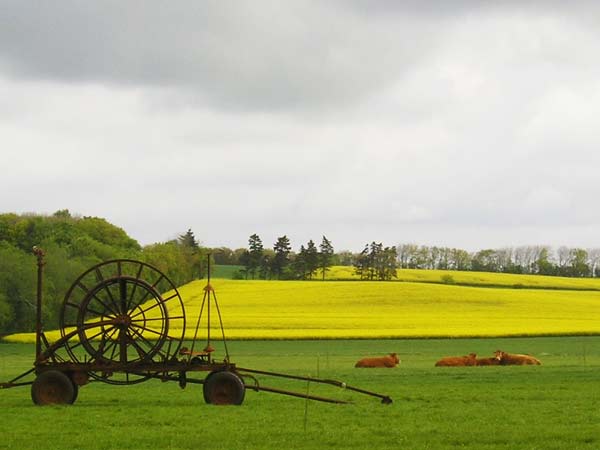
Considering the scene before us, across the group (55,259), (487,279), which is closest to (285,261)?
(487,279)

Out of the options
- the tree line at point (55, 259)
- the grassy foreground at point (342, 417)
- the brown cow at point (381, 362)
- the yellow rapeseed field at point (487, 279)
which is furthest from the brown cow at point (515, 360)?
the yellow rapeseed field at point (487, 279)

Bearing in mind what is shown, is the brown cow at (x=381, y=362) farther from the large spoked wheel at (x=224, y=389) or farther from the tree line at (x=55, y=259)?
the large spoked wheel at (x=224, y=389)

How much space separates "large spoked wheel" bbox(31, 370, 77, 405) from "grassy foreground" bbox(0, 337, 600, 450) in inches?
14.8

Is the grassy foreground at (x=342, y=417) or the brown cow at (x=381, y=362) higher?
the grassy foreground at (x=342, y=417)

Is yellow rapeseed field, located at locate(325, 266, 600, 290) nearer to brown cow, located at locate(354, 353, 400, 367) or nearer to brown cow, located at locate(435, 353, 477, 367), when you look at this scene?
brown cow, located at locate(435, 353, 477, 367)

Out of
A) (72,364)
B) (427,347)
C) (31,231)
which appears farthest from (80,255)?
(72,364)

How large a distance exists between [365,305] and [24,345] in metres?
30.9

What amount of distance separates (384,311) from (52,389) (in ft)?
197

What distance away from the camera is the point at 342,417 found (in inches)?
772

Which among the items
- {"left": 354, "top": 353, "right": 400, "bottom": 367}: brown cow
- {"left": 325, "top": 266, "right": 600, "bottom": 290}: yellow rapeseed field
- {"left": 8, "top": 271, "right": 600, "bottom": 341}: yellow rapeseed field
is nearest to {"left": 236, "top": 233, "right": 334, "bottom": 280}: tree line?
{"left": 325, "top": 266, "right": 600, "bottom": 290}: yellow rapeseed field

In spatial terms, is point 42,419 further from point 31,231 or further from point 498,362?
point 31,231

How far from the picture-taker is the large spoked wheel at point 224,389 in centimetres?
2164

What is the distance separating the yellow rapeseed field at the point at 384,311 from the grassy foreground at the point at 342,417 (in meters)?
33.9

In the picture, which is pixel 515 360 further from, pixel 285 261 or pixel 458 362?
pixel 285 261
